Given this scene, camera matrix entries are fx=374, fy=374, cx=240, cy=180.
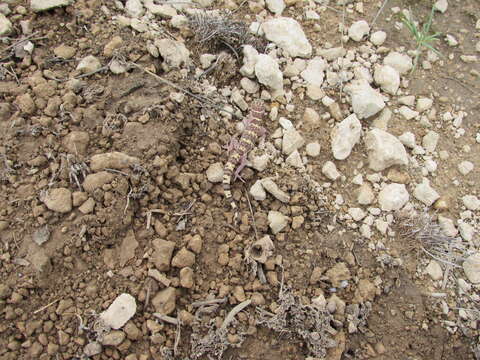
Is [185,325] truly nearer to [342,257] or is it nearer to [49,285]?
[49,285]

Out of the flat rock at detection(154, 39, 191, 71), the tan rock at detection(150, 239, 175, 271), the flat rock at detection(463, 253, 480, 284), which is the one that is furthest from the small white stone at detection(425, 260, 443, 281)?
the flat rock at detection(154, 39, 191, 71)

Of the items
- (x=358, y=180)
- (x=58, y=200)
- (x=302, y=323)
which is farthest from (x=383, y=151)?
(x=58, y=200)

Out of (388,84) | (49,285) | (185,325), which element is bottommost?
(185,325)

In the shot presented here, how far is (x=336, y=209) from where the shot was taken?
3336 mm

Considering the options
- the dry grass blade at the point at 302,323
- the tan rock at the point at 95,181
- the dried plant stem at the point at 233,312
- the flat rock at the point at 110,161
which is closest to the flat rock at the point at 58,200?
the tan rock at the point at 95,181

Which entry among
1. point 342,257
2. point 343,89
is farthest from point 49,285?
point 343,89

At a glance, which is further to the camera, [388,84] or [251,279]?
[388,84]

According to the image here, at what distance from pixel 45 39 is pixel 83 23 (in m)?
0.38

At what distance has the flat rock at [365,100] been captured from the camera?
11.8ft

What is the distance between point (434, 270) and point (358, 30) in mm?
2570

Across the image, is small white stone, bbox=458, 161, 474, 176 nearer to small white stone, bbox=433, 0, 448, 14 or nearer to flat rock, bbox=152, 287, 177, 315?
small white stone, bbox=433, 0, 448, 14

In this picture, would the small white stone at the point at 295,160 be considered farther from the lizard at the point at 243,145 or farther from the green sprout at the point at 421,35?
the green sprout at the point at 421,35

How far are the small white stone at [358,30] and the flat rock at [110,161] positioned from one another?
9.03 feet

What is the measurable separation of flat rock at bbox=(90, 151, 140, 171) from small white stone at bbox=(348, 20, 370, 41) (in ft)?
9.03
